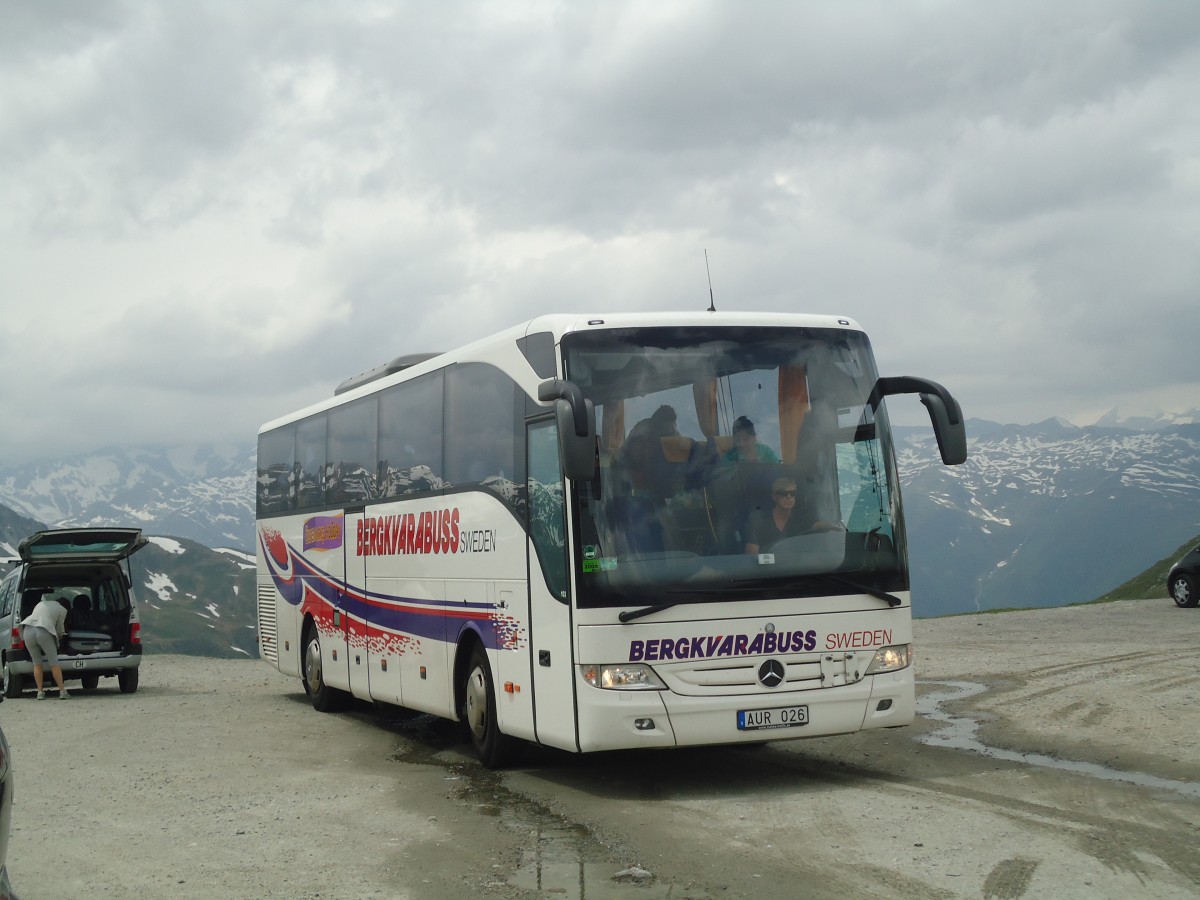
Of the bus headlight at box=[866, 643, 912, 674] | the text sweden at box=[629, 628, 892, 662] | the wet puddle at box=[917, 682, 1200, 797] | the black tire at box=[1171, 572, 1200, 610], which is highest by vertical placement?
the text sweden at box=[629, 628, 892, 662]

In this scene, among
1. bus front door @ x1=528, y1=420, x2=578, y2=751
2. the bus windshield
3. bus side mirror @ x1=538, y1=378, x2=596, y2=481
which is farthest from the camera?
bus front door @ x1=528, y1=420, x2=578, y2=751

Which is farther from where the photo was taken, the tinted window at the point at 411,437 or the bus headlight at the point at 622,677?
the tinted window at the point at 411,437

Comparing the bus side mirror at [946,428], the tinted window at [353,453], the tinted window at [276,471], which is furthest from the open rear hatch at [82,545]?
the bus side mirror at [946,428]

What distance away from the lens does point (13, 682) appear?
68.0ft

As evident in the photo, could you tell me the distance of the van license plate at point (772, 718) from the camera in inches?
383

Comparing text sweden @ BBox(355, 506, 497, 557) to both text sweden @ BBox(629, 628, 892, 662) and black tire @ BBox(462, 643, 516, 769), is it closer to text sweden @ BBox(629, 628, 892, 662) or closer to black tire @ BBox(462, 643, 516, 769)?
black tire @ BBox(462, 643, 516, 769)

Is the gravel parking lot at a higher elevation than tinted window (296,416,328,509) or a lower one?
lower

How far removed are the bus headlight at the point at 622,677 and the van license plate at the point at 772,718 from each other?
64cm

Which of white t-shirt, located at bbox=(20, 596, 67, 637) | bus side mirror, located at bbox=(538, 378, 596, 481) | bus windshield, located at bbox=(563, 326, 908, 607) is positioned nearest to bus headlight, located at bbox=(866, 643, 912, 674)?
bus windshield, located at bbox=(563, 326, 908, 607)

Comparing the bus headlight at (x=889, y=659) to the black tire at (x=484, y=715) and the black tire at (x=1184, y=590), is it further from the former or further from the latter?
the black tire at (x=1184, y=590)

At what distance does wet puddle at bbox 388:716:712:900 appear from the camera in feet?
22.6

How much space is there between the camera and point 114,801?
33.8 ft

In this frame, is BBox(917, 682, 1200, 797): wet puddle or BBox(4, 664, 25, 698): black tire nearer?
BBox(917, 682, 1200, 797): wet puddle

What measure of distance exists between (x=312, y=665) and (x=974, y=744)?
9.03 m
